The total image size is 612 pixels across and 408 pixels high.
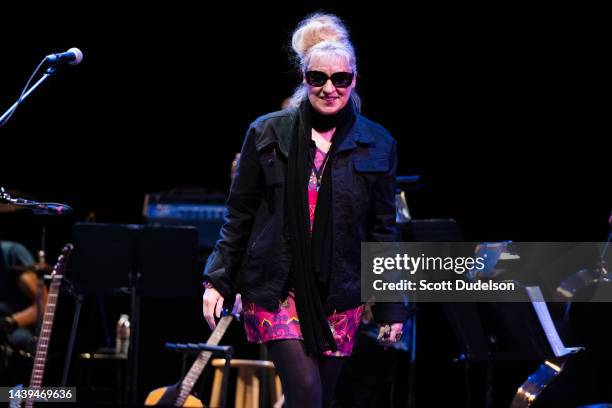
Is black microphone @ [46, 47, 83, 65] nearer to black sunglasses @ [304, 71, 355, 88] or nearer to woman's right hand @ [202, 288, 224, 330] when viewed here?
black sunglasses @ [304, 71, 355, 88]

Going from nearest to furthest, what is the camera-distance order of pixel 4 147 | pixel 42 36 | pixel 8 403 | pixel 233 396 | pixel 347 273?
pixel 347 273 → pixel 8 403 → pixel 233 396 → pixel 42 36 → pixel 4 147

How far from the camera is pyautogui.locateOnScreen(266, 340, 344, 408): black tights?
111 inches

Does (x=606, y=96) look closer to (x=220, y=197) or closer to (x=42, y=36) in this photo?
(x=220, y=197)

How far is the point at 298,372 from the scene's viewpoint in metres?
2.85

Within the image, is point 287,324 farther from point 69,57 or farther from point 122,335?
point 122,335

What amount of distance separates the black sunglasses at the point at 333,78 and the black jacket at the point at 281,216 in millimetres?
152

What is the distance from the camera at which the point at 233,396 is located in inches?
285

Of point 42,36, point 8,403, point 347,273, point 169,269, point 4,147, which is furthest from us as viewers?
point 4,147

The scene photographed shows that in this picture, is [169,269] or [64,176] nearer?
[169,269]

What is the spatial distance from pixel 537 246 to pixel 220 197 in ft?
12.2

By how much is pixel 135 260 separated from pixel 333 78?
327 cm

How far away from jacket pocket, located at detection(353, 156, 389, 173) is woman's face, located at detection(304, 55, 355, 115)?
0.20m

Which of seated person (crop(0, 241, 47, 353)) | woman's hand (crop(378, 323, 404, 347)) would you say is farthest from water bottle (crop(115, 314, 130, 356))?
woman's hand (crop(378, 323, 404, 347))

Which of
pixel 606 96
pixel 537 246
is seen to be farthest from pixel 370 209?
pixel 606 96
